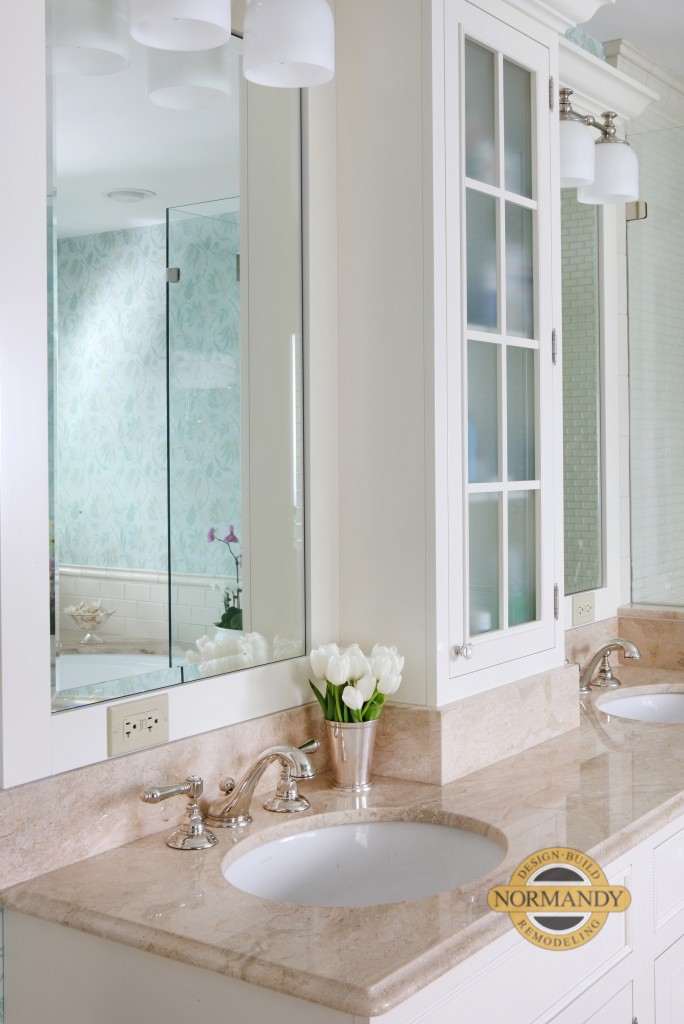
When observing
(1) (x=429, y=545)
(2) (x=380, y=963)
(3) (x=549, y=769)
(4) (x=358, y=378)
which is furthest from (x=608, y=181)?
(2) (x=380, y=963)

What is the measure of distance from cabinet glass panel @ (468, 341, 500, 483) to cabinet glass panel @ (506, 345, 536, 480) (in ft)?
0.18

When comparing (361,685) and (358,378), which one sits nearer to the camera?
(361,685)

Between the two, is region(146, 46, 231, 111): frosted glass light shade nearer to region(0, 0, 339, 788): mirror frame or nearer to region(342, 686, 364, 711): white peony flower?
region(0, 0, 339, 788): mirror frame

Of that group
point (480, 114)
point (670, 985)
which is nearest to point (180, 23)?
point (480, 114)

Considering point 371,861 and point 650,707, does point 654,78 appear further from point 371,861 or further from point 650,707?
point 371,861

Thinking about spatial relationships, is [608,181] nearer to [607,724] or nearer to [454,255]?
[454,255]

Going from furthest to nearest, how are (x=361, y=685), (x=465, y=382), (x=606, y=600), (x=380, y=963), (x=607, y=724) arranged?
1. (x=606, y=600)
2. (x=607, y=724)
3. (x=465, y=382)
4. (x=361, y=685)
5. (x=380, y=963)

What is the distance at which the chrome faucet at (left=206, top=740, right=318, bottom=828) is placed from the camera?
174 centimetres

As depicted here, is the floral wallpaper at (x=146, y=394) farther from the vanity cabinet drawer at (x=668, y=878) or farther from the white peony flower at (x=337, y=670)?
the vanity cabinet drawer at (x=668, y=878)

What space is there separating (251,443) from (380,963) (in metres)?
0.97

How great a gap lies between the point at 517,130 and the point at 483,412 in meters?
0.60

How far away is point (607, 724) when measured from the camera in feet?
8.14

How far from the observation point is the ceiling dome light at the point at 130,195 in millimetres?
1690

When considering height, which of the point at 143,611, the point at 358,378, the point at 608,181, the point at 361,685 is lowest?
the point at 361,685
